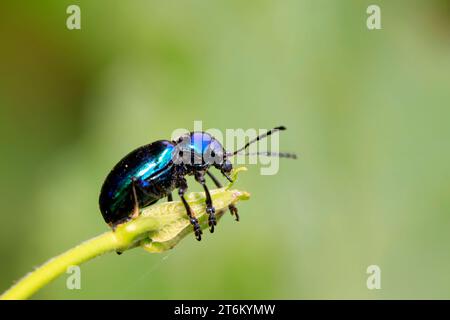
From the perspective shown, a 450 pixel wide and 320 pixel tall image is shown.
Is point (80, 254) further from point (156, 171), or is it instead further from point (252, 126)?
point (252, 126)

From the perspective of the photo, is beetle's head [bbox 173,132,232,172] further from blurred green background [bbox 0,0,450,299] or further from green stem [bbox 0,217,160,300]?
green stem [bbox 0,217,160,300]

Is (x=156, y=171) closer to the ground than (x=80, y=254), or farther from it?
farther from it

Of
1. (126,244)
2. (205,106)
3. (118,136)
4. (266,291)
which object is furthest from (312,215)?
(126,244)

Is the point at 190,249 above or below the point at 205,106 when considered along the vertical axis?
below

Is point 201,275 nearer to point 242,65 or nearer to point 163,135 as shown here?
point 163,135

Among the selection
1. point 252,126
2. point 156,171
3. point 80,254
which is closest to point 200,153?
point 156,171

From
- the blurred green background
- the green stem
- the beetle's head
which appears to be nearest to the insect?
the beetle's head
